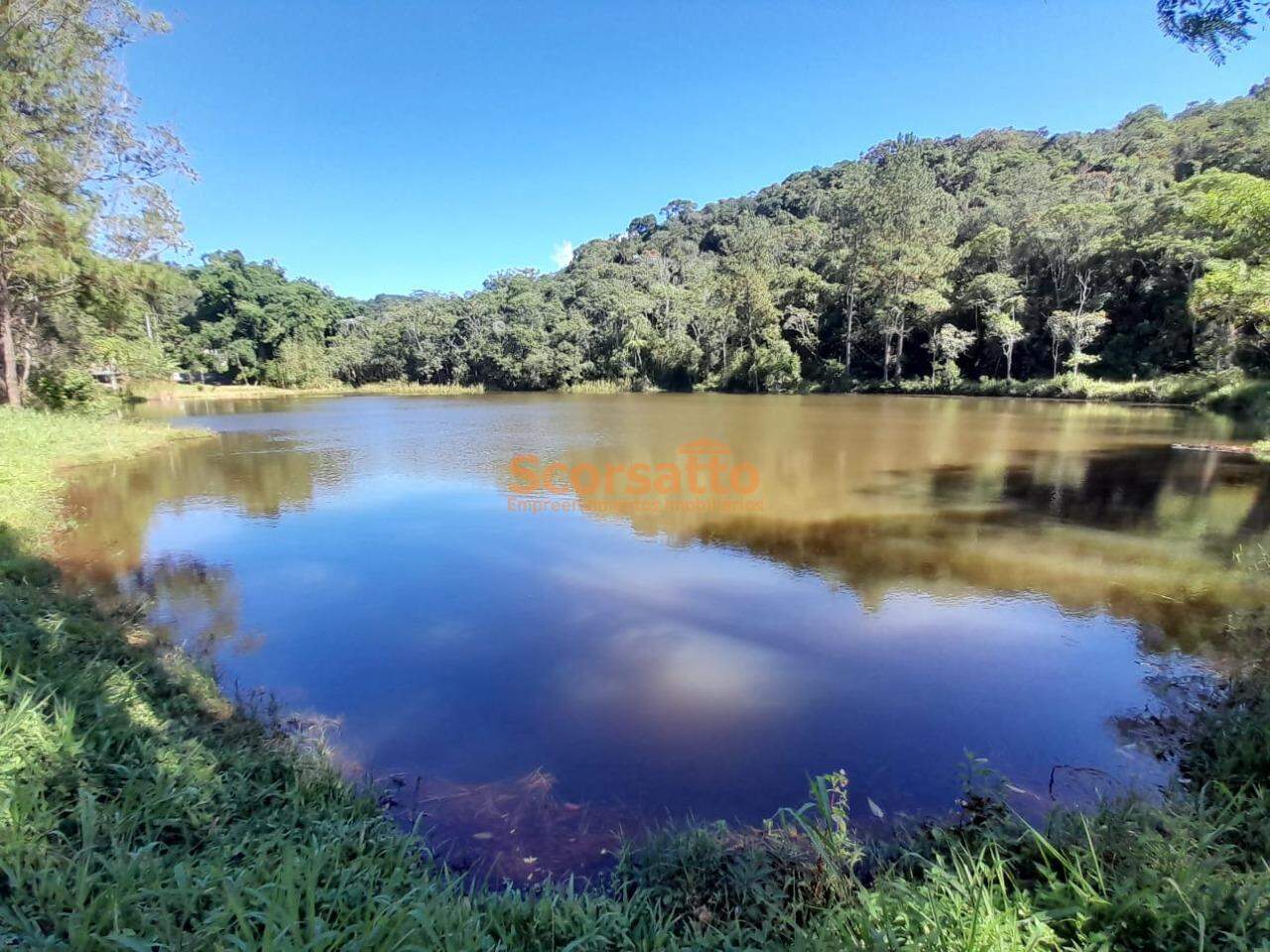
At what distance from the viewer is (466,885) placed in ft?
8.25

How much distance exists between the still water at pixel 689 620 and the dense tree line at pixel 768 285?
242 inches

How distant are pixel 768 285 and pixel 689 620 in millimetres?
39023

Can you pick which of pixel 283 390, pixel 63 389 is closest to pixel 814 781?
pixel 63 389

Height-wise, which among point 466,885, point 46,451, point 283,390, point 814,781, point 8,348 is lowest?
point 466,885

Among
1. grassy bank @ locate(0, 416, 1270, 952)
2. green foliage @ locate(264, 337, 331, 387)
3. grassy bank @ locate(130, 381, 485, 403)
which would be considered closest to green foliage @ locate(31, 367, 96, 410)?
grassy bank @ locate(0, 416, 1270, 952)

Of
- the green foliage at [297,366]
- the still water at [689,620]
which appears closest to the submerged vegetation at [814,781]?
the still water at [689,620]

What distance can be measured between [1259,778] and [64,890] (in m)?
4.43

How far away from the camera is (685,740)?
139 inches

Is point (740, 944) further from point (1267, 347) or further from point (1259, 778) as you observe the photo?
point (1267, 347)

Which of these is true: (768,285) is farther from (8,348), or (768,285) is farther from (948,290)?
(8,348)

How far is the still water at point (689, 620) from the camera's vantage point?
10.7 ft

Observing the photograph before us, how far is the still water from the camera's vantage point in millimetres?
3262

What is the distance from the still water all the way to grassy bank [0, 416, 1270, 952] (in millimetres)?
490

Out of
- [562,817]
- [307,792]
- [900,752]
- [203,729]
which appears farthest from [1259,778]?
[203,729]
